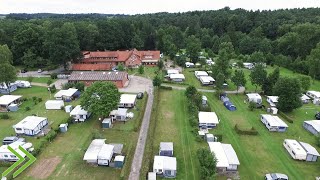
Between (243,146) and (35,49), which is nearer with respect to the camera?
(243,146)

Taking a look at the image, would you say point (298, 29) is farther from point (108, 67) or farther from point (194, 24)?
point (108, 67)

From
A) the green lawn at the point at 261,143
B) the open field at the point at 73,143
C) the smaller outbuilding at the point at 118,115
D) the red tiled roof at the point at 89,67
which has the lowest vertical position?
the green lawn at the point at 261,143

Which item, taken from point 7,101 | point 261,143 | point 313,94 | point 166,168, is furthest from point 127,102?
point 313,94

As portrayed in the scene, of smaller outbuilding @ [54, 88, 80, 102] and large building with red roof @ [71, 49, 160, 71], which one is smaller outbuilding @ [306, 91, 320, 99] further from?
smaller outbuilding @ [54, 88, 80, 102]

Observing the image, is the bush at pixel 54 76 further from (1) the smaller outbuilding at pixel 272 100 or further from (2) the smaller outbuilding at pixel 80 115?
(1) the smaller outbuilding at pixel 272 100

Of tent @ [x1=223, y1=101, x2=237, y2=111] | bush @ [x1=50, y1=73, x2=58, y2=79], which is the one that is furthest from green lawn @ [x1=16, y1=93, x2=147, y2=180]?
bush @ [x1=50, y1=73, x2=58, y2=79]

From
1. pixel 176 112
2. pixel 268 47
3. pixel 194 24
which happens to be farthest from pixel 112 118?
pixel 194 24

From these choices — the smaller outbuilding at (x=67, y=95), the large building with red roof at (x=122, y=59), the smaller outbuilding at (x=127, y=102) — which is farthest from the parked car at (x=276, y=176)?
the large building with red roof at (x=122, y=59)
